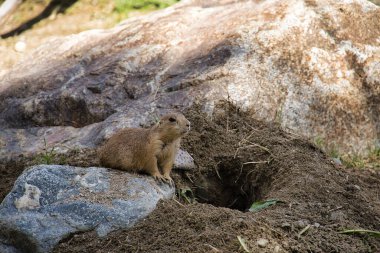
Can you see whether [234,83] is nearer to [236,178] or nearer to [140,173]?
[236,178]

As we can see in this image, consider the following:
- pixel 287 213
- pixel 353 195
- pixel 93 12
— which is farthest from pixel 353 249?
pixel 93 12

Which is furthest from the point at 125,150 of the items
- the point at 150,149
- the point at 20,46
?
the point at 20,46

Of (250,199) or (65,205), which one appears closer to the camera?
(65,205)

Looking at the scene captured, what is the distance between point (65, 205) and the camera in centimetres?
487

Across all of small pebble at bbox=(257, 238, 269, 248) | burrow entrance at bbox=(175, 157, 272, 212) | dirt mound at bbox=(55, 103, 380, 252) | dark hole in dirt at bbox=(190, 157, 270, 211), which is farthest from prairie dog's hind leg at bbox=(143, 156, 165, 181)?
small pebble at bbox=(257, 238, 269, 248)

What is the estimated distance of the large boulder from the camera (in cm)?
716

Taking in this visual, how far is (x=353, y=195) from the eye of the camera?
537 centimetres

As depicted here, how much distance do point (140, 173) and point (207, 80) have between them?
5.88 feet

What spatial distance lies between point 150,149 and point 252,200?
1237 mm

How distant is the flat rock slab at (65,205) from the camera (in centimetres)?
468

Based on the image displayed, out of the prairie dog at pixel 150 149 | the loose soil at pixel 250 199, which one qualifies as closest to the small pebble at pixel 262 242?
the loose soil at pixel 250 199

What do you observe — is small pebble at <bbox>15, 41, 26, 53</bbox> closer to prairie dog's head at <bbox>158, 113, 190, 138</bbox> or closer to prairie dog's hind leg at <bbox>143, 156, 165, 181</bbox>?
prairie dog's head at <bbox>158, 113, 190, 138</bbox>

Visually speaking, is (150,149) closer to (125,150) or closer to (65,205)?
(125,150)

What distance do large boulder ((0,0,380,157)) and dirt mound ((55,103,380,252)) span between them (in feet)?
1.54
